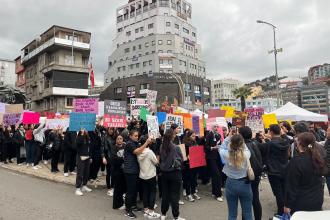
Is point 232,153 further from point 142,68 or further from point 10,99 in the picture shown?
point 142,68

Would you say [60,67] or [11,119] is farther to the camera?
[60,67]

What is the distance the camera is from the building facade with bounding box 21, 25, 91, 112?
47688 millimetres

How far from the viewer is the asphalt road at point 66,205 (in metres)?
6.61

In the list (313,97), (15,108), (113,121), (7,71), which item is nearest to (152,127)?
(113,121)

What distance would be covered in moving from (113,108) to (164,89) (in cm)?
5949

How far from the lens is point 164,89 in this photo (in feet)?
226

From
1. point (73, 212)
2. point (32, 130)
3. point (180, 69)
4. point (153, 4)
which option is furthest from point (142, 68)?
point (73, 212)

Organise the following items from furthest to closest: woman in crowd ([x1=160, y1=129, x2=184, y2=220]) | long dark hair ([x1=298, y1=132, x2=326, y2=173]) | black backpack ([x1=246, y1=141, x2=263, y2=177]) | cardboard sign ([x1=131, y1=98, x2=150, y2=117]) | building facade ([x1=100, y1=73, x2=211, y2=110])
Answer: building facade ([x1=100, y1=73, x2=211, y2=110]), cardboard sign ([x1=131, y1=98, x2=150, y2=117]), woman in crowd ([x1=160, y1=129, x2=184, y2=220]), black backpack ([x1=246, y1=141, x2=263, y2=177]), long dark hair ([x1=298, y1=132, x2=326, y2=173])

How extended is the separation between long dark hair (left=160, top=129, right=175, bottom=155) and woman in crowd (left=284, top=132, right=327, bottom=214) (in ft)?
8.52

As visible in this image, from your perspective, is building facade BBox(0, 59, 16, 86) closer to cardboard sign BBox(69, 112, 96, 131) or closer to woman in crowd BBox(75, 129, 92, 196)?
cardboard sign BBox(69, 112, 96, 131)

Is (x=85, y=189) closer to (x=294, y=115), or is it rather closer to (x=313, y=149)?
(x=313, y=149)

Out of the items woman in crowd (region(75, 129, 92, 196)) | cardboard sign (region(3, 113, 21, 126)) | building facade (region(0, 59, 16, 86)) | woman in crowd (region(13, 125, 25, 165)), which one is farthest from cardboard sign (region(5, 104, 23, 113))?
building facade (region(0, 59, 16, 86))

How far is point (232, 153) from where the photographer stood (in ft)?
16.6

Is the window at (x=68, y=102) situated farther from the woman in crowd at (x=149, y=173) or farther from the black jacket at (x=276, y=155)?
the black jacket at (x=276, y=155)
